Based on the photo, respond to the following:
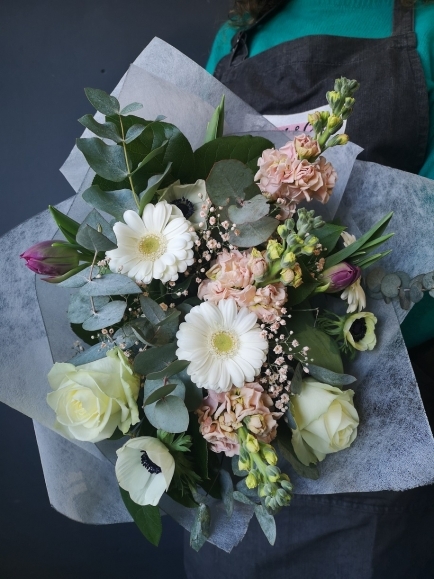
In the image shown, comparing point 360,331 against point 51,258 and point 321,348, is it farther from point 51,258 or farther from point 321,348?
point 51,258

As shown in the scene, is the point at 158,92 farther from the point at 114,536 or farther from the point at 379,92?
the point at 114,536

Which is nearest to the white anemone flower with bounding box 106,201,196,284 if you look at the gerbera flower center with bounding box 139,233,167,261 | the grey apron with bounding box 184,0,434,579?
the gerbera flower center with bounding box 139,233,167,261

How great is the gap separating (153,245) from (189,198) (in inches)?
3.3

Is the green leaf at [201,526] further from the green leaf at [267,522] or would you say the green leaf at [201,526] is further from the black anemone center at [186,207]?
the black anemone center at [186,207]

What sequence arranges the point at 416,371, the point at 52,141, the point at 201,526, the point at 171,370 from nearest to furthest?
the point at 171,370
the point at 201,526
the point at 416,371
the point at 52,141

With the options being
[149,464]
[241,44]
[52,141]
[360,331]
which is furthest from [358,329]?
[52,141]

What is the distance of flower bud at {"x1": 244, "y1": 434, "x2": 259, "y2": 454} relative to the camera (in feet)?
1.57

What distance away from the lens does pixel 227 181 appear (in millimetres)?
509

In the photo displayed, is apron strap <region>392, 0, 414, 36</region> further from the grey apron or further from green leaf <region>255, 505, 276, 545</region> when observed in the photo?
green leaf <region>255, 505, 276, 545</region>

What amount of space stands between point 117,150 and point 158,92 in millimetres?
143

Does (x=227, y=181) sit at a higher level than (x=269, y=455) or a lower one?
higher

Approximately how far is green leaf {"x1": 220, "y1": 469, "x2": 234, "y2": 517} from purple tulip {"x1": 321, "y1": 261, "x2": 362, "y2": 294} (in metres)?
0.23

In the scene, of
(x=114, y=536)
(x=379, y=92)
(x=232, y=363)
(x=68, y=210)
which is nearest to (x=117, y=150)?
(x=68, y=210)

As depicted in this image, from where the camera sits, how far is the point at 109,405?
50 cm
